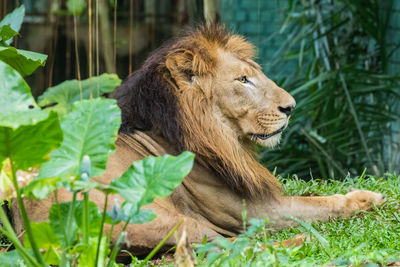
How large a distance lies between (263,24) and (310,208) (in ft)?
17.8

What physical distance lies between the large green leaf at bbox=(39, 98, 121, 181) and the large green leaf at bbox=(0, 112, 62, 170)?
0.06m

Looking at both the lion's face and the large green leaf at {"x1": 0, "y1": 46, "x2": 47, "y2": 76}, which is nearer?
the large green leaf at {"x1": 0, "y1": 46, "x2": 47, "y2": 76}

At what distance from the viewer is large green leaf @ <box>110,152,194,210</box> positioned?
227 centimetres

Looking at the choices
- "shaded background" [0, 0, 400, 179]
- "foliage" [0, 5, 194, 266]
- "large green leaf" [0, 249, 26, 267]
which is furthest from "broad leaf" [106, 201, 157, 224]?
"shaded background" [0, 0, 400, 179]

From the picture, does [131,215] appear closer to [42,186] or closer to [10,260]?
[42,186]

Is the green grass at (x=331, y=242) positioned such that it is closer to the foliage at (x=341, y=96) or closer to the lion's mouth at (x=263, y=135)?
the lion's mouth at (x=263, y=135)

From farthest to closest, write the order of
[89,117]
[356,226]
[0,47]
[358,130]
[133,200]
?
[358,130] < [356,226] < [0,47] < [89,117] < [133,200]

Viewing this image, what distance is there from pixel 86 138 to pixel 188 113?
1313 millimetres

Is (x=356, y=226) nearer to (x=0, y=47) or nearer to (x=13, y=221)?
(x=13, y=221)

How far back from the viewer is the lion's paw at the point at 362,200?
152 inches

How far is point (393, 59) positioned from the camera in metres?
7.61

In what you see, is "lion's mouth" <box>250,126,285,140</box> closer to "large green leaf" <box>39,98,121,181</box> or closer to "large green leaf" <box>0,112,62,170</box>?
"large green leaf" <box>39,98,121,181</box>

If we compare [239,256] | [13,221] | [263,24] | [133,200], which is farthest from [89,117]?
[263,24]

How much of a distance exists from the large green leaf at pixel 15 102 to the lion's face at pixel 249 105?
167cm
